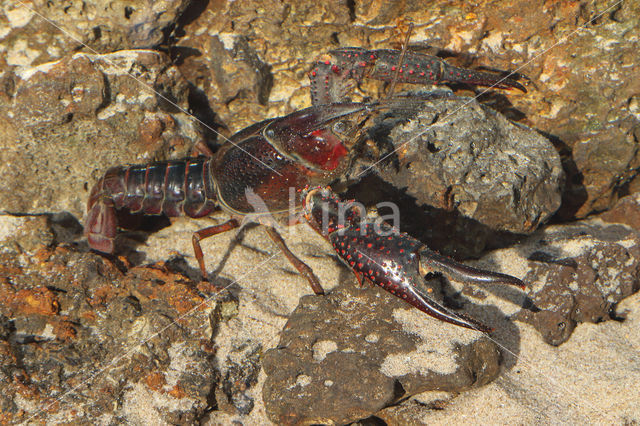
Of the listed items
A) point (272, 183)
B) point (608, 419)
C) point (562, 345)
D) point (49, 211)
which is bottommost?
point (608, 419)

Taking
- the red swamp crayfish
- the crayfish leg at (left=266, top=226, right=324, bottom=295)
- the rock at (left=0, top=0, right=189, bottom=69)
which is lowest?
the crayfish leg at (left=266, top=226, right=324, bottom=295)

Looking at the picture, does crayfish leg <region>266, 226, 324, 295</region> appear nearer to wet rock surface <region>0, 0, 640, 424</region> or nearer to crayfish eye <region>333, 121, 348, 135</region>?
wet rock surface <region>0, 0, 640, 424</region>

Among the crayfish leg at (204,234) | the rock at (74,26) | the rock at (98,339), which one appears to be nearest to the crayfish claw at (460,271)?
the rock at (98,339)

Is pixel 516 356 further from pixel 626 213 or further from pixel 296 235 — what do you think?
pixel 296 235

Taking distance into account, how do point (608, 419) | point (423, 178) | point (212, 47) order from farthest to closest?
point (212, 47)
point (423, 178)
point (608, 419)

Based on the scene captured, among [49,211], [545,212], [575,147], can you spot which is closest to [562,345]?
[545,212]

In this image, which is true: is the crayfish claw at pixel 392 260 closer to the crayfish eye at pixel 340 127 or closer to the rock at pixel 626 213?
the crayfish eye at pixel 340 127

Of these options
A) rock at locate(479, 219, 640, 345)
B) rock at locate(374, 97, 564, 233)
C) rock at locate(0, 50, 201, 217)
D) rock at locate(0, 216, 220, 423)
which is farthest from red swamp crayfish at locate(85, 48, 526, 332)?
rock at locate(479, 219, 640, 345)

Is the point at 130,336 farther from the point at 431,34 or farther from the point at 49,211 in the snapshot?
the point at 431,34
